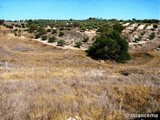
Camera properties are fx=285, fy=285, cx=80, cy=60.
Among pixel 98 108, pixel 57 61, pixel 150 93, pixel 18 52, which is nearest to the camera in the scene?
pixel 98 108

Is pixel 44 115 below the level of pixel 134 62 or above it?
above

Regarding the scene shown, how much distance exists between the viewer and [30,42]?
174ft

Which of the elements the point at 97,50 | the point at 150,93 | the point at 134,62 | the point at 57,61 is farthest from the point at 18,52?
the point at 150,93

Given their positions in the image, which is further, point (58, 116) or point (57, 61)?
point (57, 61)

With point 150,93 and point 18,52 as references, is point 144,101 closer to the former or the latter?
point 150,93

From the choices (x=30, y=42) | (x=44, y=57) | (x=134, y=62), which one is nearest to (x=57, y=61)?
(x=44, y=57)

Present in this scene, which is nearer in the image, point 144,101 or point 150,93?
point 144,101

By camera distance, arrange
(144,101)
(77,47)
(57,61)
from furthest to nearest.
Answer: (77,47) → (57,61) → (144,101)

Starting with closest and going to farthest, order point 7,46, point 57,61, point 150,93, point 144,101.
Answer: point 144,101 < point 150,93 < point 57,61 < point 7,46

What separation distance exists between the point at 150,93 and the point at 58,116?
10.2 ft

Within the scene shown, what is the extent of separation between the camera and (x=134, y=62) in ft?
139

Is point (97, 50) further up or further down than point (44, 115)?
further down

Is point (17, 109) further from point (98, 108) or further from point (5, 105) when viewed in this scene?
point (98, 108)

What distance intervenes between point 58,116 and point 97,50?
1464 inches
